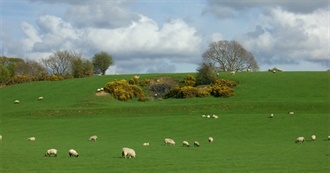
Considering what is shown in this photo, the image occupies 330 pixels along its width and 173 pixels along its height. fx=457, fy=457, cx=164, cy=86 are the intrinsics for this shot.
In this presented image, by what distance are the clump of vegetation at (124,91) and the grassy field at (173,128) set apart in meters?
2.38

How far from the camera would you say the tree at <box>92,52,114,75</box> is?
12225 cm

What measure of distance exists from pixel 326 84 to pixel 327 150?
53.8 metres

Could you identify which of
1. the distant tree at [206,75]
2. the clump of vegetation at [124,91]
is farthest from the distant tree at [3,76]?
the distant tree at [206,75]

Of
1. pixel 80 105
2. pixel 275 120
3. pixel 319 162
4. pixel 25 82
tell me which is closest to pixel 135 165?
pixel 319 162

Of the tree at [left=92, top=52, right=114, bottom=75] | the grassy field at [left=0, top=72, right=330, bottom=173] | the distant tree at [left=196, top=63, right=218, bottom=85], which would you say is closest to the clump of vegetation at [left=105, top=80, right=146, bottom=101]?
the grassy field at [left=0, top=72, right=330, bottom=173]

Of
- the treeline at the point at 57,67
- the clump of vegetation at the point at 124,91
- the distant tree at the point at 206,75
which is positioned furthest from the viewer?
the treeline at the point at 57,67

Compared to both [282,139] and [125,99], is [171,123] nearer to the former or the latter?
[282,139]

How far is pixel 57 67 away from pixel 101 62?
29.2 meters

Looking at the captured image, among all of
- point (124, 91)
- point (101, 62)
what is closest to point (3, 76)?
point (101, 62)

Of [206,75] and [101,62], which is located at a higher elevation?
[101,62]

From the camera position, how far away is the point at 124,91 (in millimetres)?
80125

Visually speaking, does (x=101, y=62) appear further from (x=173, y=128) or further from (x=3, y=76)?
(x=173, y=128)

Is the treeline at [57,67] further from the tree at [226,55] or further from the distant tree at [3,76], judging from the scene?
the tree at [226,55]

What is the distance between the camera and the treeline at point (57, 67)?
353ft
